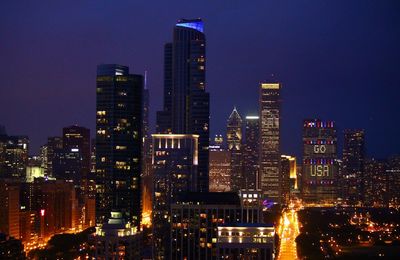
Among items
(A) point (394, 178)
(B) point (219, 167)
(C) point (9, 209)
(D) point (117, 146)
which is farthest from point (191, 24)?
(A) point (394, 178)

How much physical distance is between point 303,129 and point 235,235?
424 ft

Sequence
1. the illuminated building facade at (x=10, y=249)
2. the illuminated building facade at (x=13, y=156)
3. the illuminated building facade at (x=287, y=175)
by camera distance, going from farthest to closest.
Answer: the illuminated building facade at (x=287, y=175) < the illuminated building facade at (x=13, y=156) < the illuminated building facade at (x=10, y=249)

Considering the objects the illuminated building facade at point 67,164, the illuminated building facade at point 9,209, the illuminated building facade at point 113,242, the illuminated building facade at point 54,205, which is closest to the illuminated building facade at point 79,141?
the illuminated building facade at point 67,164

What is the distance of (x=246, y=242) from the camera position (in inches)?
1726

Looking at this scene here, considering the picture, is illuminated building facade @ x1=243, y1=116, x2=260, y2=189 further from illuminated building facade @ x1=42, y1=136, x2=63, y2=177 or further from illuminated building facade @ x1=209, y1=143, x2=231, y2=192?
illuminated building facade @ x1=42, y1=136, x2=63, y2=177

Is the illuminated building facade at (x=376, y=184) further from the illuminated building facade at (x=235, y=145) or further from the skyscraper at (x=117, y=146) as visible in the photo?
the skyscraper at (x=117, y=146)

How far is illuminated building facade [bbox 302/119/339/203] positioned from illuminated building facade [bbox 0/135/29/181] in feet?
211

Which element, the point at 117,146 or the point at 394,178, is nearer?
the point at 117,146

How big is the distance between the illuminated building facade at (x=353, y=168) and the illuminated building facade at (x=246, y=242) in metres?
114

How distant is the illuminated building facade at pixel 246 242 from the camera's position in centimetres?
4356

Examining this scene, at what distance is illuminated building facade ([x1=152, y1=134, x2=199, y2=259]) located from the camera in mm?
63219

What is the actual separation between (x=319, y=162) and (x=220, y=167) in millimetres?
41767

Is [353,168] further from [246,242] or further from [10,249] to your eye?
[246,242]

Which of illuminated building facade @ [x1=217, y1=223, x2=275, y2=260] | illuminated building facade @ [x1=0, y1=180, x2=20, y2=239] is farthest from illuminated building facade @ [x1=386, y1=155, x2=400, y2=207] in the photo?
illuminated building facade @ [x1=217, y1=223, x2=275, y2=260]
